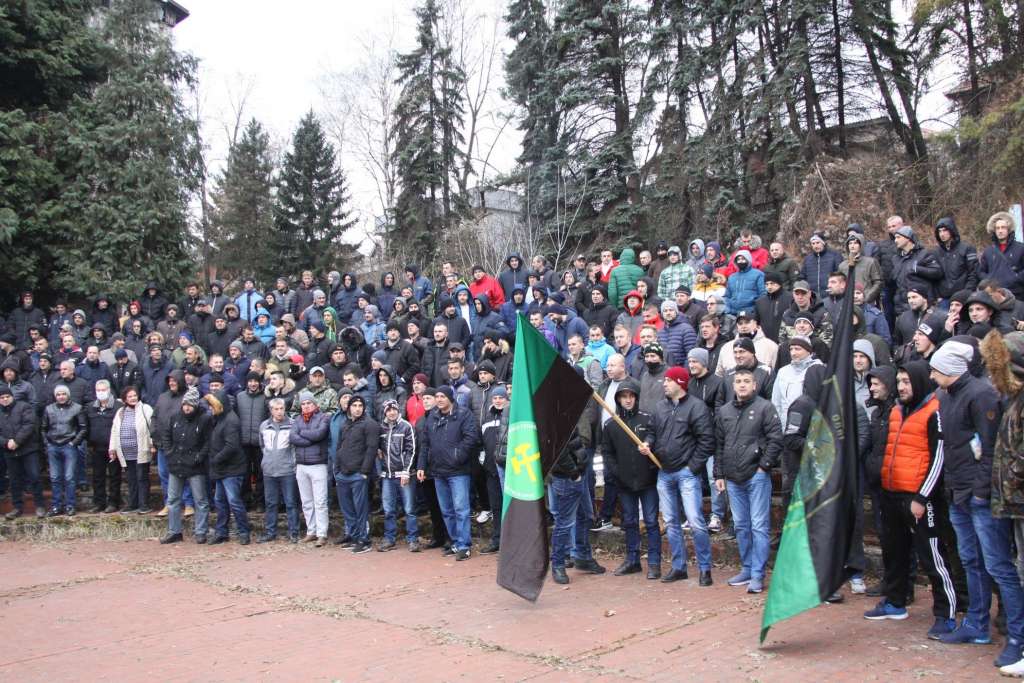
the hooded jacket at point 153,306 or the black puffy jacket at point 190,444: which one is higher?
the hooded jacket at point 153,306

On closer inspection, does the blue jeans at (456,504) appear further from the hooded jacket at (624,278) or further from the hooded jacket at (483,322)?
the hooded jacket at (624,278)

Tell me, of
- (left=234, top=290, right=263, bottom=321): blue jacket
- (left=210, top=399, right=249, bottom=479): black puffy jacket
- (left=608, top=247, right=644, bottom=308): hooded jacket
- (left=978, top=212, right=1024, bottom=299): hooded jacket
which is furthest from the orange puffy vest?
(left=234, top=290, right=263, bottom=321): blue jacket

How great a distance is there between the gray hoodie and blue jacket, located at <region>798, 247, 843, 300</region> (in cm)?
776

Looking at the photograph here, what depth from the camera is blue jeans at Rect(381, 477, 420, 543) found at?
11750mm

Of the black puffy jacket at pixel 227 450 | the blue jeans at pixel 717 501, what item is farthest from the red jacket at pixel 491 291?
the blue jeans at pixel 717 501

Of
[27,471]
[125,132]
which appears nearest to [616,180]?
[125,132]

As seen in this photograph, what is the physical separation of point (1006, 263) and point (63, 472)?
1449 centimetres

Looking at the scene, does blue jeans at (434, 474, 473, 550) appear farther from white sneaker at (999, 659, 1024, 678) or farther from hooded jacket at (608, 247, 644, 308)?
white sneaker at (999, 659, 1024, 678)

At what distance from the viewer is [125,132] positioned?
22266 mm

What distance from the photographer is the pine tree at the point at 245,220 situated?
38938 millimetres

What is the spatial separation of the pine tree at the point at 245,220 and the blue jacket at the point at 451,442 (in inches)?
1097

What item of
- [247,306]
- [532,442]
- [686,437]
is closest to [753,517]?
[686,437]

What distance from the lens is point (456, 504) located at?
36.9 ft

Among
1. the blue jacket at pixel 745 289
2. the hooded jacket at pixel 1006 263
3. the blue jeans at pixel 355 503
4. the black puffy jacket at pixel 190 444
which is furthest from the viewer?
the black puffy jacket at pixel 190 444
